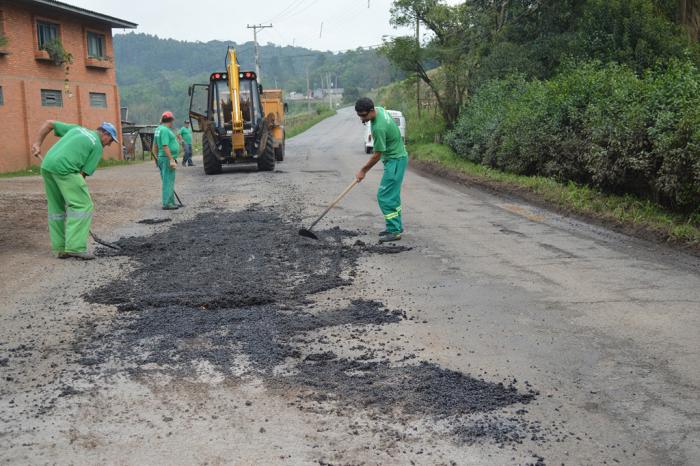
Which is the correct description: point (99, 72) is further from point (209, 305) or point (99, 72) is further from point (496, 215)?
point (209, 305)

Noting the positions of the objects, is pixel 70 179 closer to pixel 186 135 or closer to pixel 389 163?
pixel 389 163

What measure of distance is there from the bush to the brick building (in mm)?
16741

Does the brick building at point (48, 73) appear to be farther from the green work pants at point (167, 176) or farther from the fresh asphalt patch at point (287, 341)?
the fresh asphalt patch at point (287, 341)

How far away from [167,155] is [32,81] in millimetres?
16233

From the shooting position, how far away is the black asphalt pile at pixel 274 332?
405cm

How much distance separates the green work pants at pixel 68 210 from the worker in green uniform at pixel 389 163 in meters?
3.56

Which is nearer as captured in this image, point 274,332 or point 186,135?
point 274,332

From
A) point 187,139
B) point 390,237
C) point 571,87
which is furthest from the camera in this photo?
point 187,139

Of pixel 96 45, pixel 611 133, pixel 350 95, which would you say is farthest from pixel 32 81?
pixel 350 95

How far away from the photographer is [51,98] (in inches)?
1058

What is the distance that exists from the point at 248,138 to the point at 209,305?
1422cm

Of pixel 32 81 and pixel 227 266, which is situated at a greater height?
pixel 32 81

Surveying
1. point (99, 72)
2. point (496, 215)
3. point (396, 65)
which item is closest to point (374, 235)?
point (496, 215)

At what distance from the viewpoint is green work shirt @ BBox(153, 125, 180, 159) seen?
12461 mm
